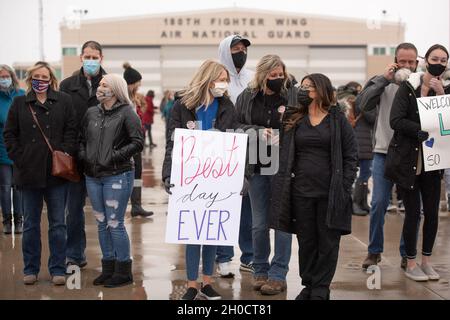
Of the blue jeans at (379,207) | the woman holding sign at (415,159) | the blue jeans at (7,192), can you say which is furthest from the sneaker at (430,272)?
the blue jeans at (7,192)

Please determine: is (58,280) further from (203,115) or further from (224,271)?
(203,115)

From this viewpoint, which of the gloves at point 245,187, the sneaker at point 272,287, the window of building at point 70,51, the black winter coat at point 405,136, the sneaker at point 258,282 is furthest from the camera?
the window of building at point 70,51

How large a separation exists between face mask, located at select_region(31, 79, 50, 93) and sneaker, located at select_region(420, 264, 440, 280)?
13.0 feet

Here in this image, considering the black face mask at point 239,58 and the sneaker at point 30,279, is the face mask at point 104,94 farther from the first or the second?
the sneaker at point 30,279

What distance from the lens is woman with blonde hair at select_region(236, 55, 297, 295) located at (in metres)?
6.84

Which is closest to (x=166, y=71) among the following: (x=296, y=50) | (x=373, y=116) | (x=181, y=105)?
(x=296, y=50)

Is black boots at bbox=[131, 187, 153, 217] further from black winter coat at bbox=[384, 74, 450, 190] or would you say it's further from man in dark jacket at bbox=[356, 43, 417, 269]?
black winter coat at bbox=[384, 74, 450, 190]

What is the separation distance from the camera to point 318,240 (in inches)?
252

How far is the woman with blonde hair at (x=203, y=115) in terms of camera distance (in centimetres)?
653

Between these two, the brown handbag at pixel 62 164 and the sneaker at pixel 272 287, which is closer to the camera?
the sneaker at pixel 272 287

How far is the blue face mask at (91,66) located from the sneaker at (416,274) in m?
3.60

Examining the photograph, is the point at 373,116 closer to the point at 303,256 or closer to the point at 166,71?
the point at 303,256

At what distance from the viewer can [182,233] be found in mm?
6492
